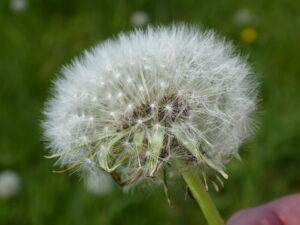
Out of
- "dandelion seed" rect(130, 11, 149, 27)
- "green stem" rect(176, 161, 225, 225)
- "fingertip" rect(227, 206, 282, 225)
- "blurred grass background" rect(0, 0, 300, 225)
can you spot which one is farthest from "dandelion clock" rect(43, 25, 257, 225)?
"dandelion seed" rect(130, 11, 149, 27)

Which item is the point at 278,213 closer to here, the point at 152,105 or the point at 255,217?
the point at 255,217

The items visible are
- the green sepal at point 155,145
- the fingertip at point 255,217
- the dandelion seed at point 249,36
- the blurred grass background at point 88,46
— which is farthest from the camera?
the dandelion seed at point 249,36

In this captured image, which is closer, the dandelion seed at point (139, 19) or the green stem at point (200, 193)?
the green stem at point (200, 193)

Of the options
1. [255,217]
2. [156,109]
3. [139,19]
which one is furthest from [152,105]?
[139,19]

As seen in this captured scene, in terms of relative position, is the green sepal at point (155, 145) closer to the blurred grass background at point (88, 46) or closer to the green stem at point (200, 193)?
the green stem at point (200, 193)

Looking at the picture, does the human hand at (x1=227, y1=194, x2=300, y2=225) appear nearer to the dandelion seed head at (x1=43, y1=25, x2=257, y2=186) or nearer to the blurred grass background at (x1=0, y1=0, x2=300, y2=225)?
the dandelion seed head at (x1=43, y1=25, x2=257, y2=186)

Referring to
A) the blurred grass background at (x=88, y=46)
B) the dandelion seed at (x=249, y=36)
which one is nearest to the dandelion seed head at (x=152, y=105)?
Answer: the blurred grass background at (x=88, y=46)
